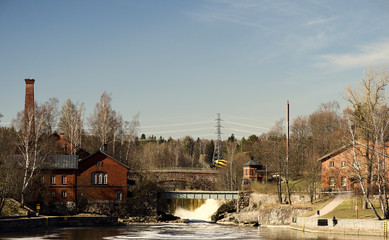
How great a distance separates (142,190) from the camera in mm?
73250

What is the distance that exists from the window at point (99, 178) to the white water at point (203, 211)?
1410 cm

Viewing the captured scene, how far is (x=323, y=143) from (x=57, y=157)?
43.9 metres

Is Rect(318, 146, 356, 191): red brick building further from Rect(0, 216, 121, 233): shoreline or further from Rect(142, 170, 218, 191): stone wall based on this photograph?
Rect(0, 216, 121, 233): shoreline

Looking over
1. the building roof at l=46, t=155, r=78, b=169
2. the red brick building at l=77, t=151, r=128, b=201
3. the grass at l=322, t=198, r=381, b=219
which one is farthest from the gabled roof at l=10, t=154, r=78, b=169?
the grass at l=322, t=198, r=381, b=219

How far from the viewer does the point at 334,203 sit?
61188 mm

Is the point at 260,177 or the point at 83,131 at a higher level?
the point at 83,131

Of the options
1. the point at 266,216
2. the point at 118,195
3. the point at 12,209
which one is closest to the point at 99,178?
the point at 118,195

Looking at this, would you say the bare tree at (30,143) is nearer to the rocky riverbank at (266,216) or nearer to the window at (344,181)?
the rocky riverbank at (266,216)

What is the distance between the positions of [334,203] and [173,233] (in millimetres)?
18967

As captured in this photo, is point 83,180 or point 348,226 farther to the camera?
point 83,180

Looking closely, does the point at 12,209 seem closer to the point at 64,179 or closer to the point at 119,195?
the point at 64,179

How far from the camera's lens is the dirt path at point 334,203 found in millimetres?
57966

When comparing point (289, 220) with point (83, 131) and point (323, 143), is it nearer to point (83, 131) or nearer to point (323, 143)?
point (323, 143)

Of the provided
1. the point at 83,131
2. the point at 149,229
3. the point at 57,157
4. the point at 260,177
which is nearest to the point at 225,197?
the point at 260,177
